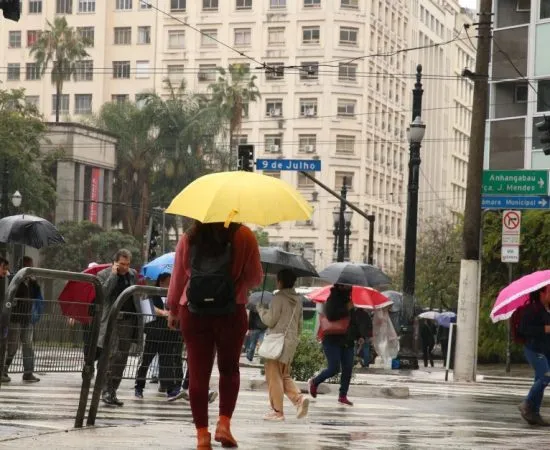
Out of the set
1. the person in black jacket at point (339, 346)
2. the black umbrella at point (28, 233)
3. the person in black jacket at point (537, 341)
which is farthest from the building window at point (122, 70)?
the person in black jacket at point (537, 341)

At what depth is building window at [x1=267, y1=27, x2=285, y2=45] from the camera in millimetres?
129125

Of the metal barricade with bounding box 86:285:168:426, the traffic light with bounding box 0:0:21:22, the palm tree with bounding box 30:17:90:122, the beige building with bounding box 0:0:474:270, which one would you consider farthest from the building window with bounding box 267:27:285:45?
the traffic light with bounding box 0:0:21:22

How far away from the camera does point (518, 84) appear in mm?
46531

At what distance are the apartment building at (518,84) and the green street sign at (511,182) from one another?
15.0m

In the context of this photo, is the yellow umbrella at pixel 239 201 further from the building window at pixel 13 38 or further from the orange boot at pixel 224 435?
the building window at pixel 13 38

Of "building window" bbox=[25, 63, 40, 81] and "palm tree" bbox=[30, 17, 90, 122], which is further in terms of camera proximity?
"building window" bbox=[25, 63, 40, 81]

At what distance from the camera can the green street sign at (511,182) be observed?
29875mm

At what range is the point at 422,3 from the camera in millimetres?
147375

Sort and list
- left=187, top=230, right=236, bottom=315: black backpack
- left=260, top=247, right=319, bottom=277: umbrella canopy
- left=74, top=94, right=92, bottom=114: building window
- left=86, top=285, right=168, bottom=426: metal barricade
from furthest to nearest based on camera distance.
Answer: left=74, top=94, right=92, bottom=114: building window < left=260, top=247, right=319, bottom=277: umbrella canopy < left=86, top=285, right=168, bottom=426: metal barricade < left=187, top=230, right=236, bottom=315: black backpack

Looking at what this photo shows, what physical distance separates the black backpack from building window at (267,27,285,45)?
4701 inches

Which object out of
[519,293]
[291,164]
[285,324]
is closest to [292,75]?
[291,164]

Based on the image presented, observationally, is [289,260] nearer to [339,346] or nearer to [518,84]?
[339,346]

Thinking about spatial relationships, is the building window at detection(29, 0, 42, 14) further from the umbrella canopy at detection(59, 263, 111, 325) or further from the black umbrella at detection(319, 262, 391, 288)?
the umbrella canopy at detection(59, 263, 111, 325)

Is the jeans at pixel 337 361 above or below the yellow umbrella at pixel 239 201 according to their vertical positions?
below
